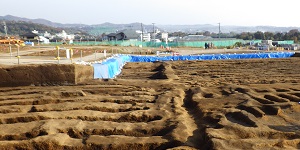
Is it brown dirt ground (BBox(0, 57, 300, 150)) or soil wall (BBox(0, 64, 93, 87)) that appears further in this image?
soil wall (BBox(0, 64, 93, 87))

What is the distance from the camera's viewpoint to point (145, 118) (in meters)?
7.44

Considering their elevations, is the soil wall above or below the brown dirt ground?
above

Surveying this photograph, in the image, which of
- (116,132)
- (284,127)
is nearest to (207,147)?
(116,132)

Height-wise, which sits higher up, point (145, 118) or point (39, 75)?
point (39, 75)

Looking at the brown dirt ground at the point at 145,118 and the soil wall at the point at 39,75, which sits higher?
the soil wall at the point at 39,75

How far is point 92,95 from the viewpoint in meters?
9.48

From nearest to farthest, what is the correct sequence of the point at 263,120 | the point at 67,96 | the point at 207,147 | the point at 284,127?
1. the point at 207,147
2. the point at 284,127
3. the point at 263,120
4. the point at 67,96

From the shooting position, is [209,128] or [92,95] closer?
[209,128]

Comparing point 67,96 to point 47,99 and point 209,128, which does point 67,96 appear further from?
point 209,128

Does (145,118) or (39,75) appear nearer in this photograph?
(145,118)

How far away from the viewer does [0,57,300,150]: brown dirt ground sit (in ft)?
18.9

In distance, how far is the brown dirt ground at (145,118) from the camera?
5.77m

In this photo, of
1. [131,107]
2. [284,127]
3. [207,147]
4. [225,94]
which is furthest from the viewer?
[225,94]

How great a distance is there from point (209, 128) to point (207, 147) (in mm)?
1006
